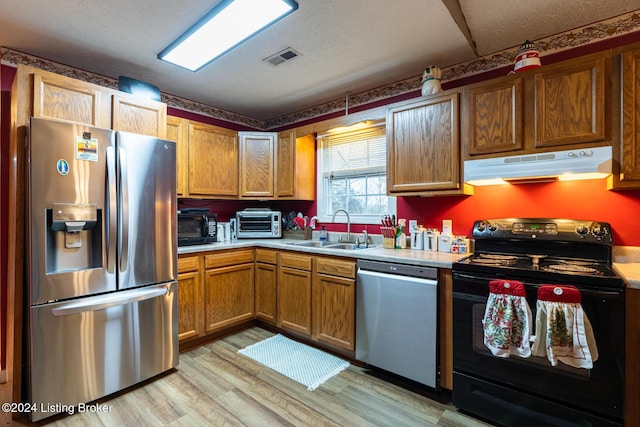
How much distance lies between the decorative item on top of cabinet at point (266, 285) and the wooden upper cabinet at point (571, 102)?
94.7 inches

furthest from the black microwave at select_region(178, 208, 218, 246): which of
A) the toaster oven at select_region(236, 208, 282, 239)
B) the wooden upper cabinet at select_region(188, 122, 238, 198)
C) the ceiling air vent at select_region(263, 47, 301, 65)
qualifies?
the ceiling air vent at select_region(263, 47, 301, 65)

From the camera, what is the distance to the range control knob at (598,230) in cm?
190

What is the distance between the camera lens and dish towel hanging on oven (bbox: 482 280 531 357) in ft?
5.42

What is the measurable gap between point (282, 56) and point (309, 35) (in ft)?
1.20

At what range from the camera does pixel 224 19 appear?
1.95 meters

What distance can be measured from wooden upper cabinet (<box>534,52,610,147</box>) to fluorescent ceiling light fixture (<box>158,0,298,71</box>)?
164cm

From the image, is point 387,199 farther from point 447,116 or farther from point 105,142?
point 105,142

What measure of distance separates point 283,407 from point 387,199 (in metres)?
2.02

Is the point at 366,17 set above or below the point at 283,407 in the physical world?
above

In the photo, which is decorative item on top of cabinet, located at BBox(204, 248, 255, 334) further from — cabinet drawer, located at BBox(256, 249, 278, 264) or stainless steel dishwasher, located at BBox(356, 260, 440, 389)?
stainless steel dishwasher, located at BBox(356, 260, 440, 389)

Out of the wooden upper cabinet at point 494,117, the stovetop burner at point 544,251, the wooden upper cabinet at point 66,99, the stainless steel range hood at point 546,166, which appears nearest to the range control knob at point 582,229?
the stovetop burner at point 544,251

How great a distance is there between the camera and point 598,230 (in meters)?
1.91

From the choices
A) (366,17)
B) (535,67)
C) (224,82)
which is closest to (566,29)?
(535,67)

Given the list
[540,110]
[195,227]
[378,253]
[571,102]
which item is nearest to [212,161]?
[195,227]
